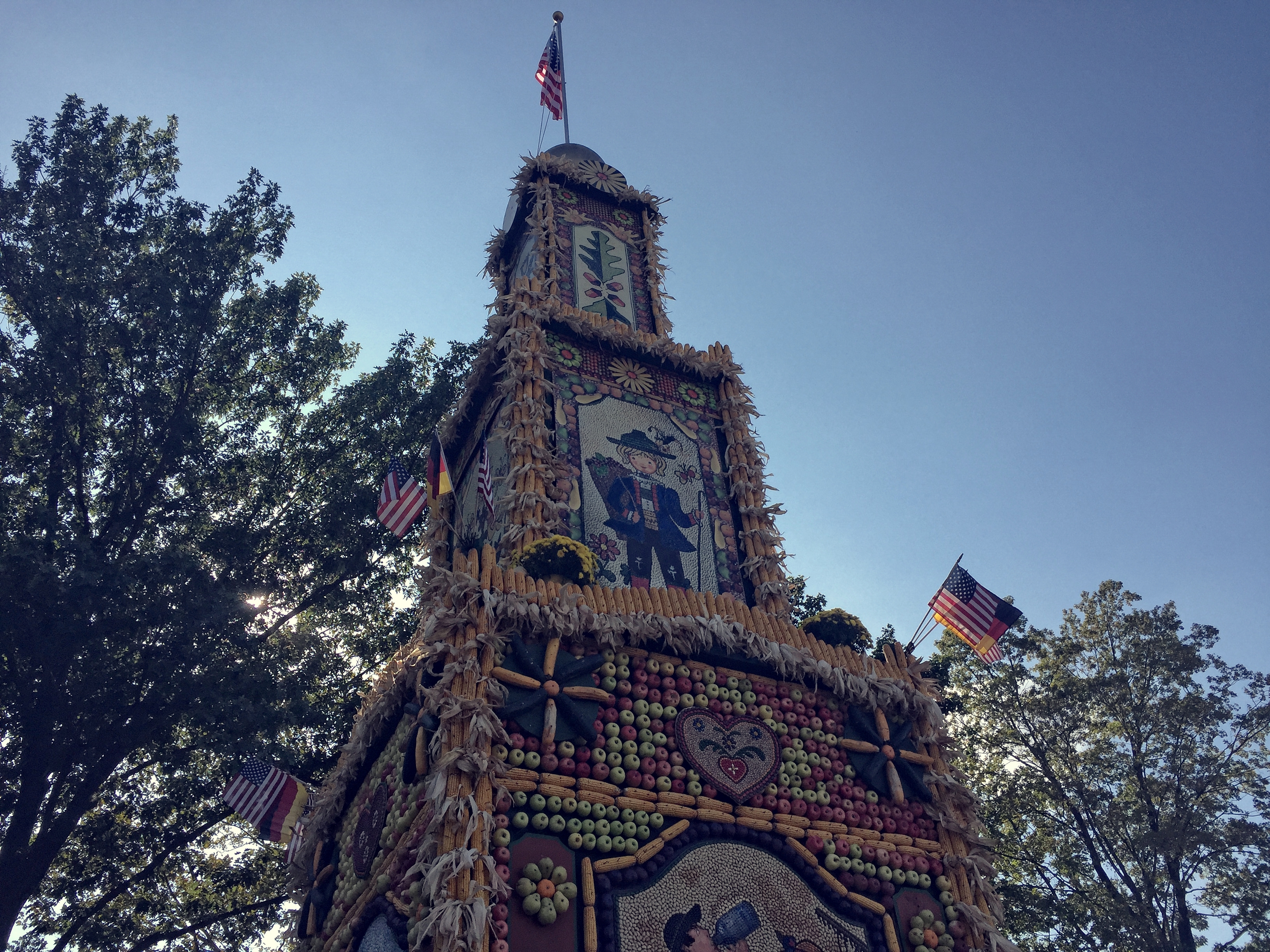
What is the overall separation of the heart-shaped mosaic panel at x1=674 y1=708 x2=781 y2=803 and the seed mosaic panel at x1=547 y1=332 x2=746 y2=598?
2.64 metres

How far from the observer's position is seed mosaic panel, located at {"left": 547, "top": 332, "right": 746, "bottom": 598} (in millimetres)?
12266

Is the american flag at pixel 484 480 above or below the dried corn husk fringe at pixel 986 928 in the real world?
above

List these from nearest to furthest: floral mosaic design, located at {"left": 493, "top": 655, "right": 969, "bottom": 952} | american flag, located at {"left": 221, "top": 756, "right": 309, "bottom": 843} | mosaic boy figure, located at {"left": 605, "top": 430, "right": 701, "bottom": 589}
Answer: floral mosaic design, located at {"left": 493, "top": 655, "right": 969, "bottom": 952}
american flag, located at {"left": 221, "top": 756, "right": 309, "bottom": 843}
mosaic boy figure, located at {"left": 605, "top": 430, "right": 701, "bottom": 589}

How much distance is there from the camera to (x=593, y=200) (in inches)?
725

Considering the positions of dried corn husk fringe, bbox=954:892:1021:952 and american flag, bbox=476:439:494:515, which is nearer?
dried corn husk fringe, bbox=954:892:1021:952

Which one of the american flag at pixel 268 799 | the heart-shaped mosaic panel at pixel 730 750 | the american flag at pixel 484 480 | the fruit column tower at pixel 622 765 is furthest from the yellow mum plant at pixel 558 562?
the american flag at pixel 268 799

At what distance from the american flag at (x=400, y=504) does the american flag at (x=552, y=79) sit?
11828 millimetres

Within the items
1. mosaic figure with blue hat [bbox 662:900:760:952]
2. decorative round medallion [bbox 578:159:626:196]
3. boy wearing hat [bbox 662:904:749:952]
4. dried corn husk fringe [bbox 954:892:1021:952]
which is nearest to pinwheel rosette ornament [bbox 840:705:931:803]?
dried corn husk fringe [bbox 954:892:1021:952]

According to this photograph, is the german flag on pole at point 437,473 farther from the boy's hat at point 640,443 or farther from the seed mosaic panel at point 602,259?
the seed mosaic panel at point 602,259

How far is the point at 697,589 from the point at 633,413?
3.00 meters

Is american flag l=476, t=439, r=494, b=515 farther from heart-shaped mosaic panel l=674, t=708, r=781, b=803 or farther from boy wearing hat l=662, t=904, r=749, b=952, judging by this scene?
boy wearing hat l=662, t=904, r=749, b=952

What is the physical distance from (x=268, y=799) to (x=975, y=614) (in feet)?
28.9

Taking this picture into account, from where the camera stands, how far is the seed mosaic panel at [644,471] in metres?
12.3

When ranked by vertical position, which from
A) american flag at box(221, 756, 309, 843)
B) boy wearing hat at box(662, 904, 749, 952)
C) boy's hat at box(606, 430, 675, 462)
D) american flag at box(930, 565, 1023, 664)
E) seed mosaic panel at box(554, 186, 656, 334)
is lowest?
boy wearing hat at box(662, 904, 749, 952)
